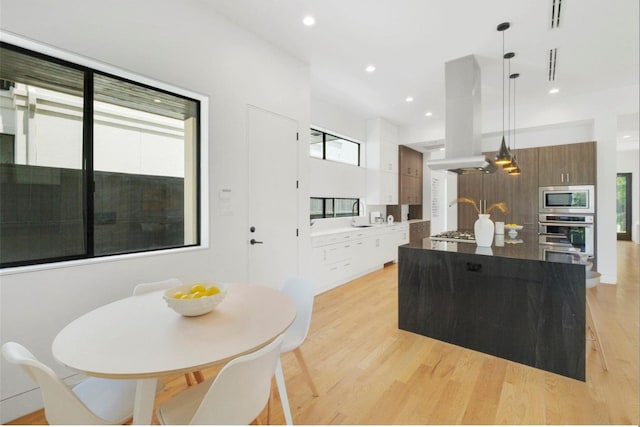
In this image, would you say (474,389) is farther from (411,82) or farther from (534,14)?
(411,82)

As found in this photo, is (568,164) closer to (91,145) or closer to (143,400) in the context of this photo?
(143,400)

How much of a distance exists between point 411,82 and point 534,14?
1.65 meters

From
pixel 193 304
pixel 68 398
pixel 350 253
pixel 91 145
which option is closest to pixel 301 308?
pixel 193 304

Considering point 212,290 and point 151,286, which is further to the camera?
point 151,286

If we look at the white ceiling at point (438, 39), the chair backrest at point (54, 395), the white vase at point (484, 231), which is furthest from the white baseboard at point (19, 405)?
the white vase at point (484, 231)

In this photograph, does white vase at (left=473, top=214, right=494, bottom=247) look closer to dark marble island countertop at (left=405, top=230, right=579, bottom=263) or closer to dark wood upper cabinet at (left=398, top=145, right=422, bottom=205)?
dark marble island countertop at (left=405, top=230, right=579, bottom=263)

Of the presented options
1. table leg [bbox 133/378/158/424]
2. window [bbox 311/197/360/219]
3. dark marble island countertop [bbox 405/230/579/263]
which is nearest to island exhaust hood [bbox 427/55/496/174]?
dark marble island countertop [bbox 405/230/579/263]

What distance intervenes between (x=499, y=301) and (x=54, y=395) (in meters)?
2.79

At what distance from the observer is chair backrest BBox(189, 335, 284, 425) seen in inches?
38.3

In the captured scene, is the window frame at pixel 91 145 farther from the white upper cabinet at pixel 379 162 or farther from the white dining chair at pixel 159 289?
the white upper cabinet at pixel 379 162

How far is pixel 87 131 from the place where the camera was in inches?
80.0

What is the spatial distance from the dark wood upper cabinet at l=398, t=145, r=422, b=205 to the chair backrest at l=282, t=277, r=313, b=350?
16.2 ft

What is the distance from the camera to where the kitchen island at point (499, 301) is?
2.08 m

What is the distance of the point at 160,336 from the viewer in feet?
3.95
